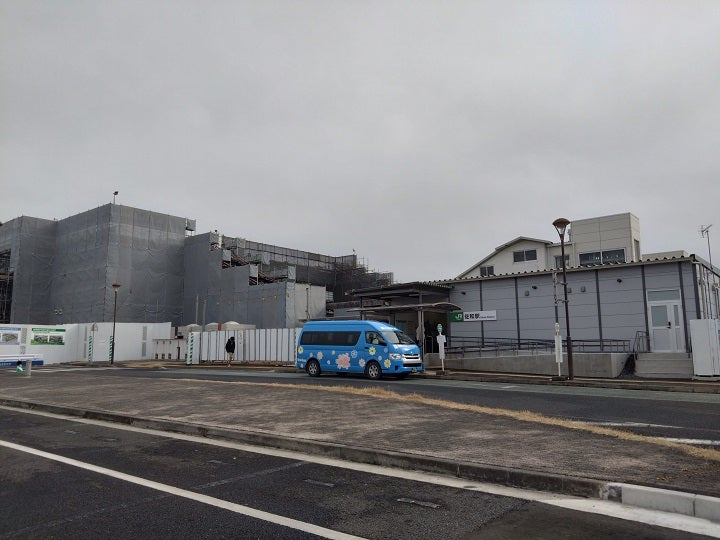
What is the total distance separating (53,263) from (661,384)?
59.9m

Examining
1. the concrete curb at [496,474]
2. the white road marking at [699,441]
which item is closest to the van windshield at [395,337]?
the concrete curb at [496,474]

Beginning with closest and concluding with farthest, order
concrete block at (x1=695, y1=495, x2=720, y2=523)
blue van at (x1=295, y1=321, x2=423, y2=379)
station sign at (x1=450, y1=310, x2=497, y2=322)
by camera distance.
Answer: concrete block at (x1=695, y1=495, x2=720, y2=523), blue van at (x1=295, y1=321, x2=423, y2=379), station sign at (x1=450, y1=310, x2=497, y2=322)

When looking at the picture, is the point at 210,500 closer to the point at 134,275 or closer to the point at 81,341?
the point at 81,341

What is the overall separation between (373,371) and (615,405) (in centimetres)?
1067

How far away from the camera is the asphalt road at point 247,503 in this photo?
15.2 ft

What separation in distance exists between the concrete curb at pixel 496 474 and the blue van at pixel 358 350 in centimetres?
1254

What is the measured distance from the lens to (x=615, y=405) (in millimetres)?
12945

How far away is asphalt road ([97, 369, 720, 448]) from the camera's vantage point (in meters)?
9.42

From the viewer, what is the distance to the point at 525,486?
19.5ft

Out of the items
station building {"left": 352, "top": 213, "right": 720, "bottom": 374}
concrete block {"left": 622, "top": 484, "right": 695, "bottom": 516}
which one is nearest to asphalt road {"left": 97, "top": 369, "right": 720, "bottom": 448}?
concrete block {"left": 622, "top": 484, "right": 695, "bottom": 516}

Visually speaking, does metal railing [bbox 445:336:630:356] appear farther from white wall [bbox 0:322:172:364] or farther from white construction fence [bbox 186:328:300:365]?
white wall [bbox 0:322:172:364]

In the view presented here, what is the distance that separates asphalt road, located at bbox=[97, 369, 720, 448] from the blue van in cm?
374

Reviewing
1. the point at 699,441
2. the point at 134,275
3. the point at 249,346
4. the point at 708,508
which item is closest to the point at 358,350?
the point at 699,441

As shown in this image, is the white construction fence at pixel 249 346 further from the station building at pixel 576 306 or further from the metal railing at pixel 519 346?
the metal railing at pixel 519 346
